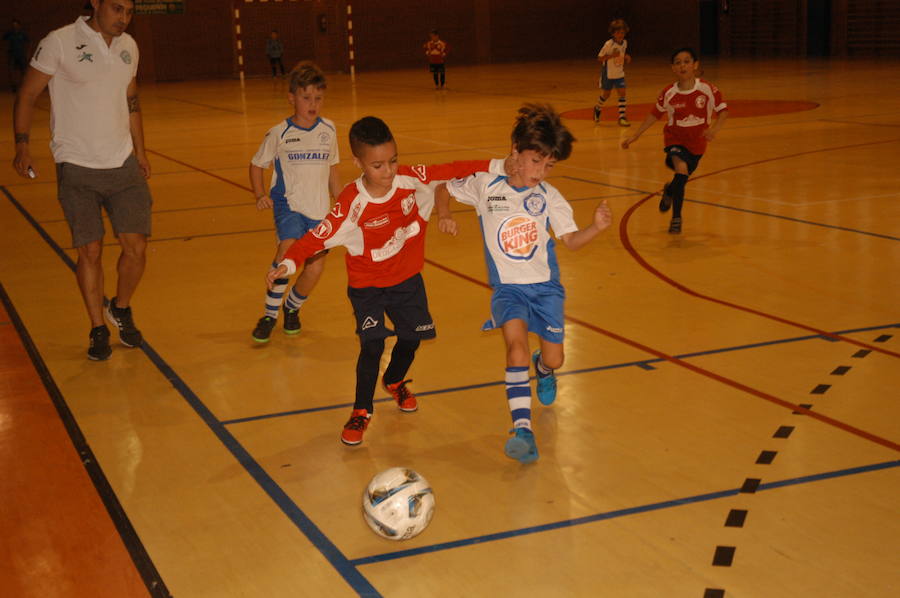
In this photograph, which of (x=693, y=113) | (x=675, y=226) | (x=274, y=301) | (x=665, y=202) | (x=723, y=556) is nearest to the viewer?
(x=723, y=556)

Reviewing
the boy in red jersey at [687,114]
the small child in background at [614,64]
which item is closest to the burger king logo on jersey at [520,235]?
the boy in red jersey at [687,114]

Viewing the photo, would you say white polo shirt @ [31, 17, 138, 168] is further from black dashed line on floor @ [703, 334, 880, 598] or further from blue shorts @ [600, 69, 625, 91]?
blue shorts @ [600, 69, 625, 91]

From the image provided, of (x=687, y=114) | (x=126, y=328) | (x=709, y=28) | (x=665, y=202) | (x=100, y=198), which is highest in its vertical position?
(x=709, y=28)

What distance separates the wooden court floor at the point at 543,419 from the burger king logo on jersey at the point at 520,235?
2.70 feet

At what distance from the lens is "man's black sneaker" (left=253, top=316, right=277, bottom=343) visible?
20.3 ft

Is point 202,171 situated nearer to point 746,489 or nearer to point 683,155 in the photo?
point 683,155

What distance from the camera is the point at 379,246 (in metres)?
4.65

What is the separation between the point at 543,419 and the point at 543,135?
4.41 feet

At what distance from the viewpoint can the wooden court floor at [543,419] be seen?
3.50 m

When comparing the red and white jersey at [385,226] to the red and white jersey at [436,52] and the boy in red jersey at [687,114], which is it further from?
the red and white jersey at [436,52]

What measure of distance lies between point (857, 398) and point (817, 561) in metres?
1.70

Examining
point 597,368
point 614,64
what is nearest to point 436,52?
point 614,64

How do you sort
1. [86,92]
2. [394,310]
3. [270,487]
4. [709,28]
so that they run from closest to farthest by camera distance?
1. [270,487]
2. [394,310]
3. [86,92]
4. [709,28]

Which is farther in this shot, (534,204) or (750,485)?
(534,204)
